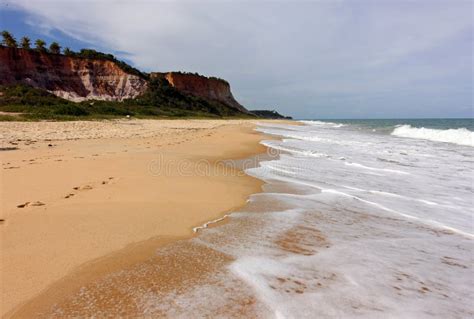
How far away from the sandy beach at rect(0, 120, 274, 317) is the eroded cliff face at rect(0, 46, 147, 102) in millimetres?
38472

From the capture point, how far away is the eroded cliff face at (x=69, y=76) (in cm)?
3675

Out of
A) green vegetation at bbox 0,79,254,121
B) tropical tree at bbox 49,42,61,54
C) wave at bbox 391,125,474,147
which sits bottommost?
wave at bbox 391,125,474,147

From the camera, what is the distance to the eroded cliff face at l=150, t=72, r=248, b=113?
68438 millimetres

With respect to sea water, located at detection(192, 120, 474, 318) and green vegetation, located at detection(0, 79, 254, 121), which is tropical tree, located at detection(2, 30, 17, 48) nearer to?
green vegetation, located at detection(0, 79, 254, 121)

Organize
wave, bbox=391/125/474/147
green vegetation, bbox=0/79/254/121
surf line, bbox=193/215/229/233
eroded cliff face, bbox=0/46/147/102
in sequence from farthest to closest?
Result: eroded cliff face, bbox=0/46/147/102 < green vegetation, bbox=0/79/254/121 < wave, bbox=391/125/474/147 < surf line, bbox=193/215/229/233

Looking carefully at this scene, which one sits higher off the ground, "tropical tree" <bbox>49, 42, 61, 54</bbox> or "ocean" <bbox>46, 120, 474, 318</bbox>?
"tropical tree" <bbox>49, 42, 61, 54</bbox>

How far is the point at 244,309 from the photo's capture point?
188cm

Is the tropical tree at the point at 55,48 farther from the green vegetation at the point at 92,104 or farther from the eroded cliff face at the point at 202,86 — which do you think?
the eroded cliff face at the point at 202,86

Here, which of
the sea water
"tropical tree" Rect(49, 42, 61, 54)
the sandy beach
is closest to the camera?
the sea water

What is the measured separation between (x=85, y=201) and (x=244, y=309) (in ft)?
8.95

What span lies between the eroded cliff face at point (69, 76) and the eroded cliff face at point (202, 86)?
19223mm

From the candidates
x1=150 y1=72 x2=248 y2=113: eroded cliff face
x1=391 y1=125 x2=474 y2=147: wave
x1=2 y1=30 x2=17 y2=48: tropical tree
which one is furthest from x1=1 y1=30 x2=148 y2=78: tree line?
x1=391 y1=125 x2=474 y2=147: wave

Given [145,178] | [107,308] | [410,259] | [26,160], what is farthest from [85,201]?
[410,259]

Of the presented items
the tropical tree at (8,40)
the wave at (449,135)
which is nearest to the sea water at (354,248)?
the wave at (449,135)
